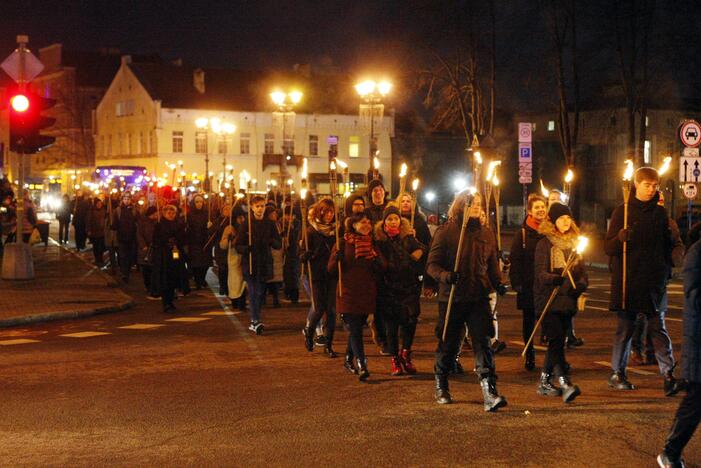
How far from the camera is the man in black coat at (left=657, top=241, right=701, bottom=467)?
19.9 ft

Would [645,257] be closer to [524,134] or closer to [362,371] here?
[362,371]

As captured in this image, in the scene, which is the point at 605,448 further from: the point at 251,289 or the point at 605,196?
the point at 605,196

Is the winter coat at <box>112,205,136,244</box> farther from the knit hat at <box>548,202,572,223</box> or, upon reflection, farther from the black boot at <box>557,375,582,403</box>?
the black boot at <box>557,375,582,403</box>

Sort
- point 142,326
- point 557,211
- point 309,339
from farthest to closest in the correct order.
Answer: point 142,326 < point 309,339 < point 557,211

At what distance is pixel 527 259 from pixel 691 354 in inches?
183

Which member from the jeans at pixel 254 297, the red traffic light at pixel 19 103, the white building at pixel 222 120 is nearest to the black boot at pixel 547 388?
the jeans at pixel 254 297

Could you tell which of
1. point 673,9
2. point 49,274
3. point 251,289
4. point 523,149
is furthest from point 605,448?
point 673,9

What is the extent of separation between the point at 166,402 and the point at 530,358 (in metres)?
3.81

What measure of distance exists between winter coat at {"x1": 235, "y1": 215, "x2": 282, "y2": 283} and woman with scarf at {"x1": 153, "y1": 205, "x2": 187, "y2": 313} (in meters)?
3.00

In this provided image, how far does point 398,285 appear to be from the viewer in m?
10.4

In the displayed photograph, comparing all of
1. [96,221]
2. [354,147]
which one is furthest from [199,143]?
[96,221]

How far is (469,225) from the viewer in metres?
8.65

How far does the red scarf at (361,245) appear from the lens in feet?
33.2

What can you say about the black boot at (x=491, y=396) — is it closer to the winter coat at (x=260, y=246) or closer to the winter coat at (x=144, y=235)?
the winter coat at (x=260, y=246)
